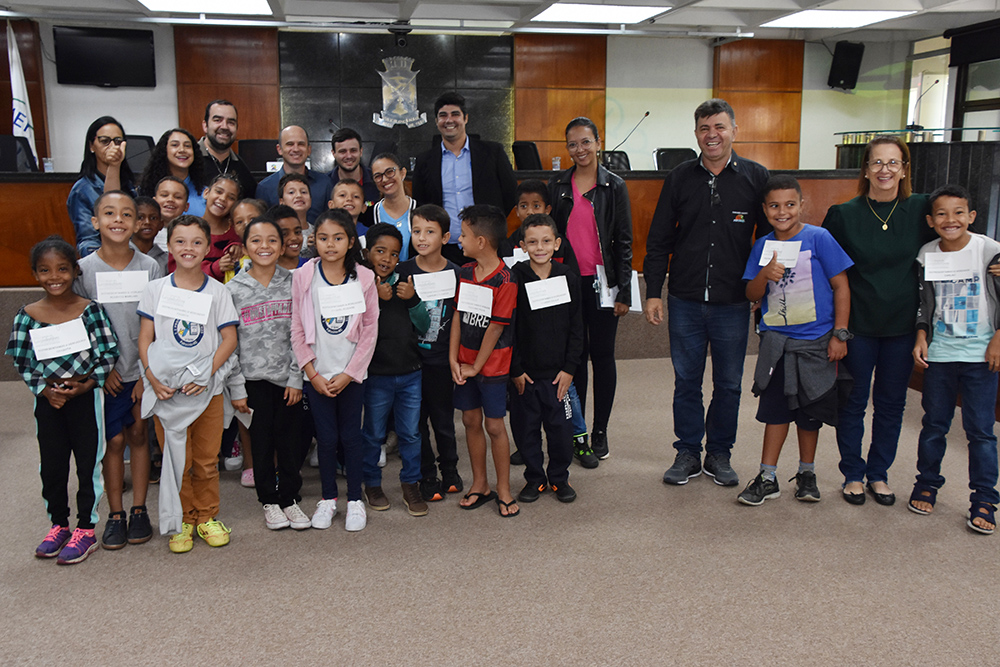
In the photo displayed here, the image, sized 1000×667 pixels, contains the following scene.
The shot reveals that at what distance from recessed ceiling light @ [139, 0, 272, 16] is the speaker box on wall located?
7549 mm

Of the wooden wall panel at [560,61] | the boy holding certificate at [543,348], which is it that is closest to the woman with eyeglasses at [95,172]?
the boy holding certificate at [543,348]

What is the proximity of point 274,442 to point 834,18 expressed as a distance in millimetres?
8543

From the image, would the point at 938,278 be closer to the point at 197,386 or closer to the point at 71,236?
the point at 197,386

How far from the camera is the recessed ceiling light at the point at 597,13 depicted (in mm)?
7727

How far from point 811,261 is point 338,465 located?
83.2 inches

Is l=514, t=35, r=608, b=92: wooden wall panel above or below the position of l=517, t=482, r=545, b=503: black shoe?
above

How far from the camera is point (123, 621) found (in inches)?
80.3

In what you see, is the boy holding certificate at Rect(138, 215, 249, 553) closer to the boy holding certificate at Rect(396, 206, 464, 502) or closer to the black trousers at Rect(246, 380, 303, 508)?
the black trousers at Rect(246, 380, 303, 508)

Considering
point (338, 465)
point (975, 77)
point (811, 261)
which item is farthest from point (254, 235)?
point (975, 77)

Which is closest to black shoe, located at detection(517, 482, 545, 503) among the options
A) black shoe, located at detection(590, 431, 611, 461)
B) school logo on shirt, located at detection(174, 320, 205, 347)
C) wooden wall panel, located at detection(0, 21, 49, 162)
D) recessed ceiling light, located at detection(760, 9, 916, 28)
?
black shoe, located at detection(590, 431, 611, 461)

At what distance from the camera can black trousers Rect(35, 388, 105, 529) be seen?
92.8 inches

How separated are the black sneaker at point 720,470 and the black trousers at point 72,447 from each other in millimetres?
2359

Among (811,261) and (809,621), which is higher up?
(811,261)

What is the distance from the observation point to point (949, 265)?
8.31ft
